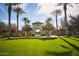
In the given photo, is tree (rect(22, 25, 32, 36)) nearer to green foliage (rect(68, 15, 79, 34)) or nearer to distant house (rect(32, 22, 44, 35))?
distant house (rect(32, 22, 44, 35))

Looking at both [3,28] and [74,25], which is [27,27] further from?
[74,25]

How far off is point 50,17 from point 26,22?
0.48ft

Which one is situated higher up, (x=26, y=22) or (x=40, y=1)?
(x=40, y=1)

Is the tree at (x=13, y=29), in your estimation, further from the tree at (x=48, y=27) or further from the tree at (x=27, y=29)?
the tree at (x=48, y=27)

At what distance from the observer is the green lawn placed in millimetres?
1185

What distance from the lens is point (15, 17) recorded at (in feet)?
4.02

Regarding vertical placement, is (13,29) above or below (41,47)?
above

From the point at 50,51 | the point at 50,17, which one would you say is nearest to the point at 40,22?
the point at 50,17

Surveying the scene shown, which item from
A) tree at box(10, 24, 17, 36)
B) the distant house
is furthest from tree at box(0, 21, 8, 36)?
the distant house

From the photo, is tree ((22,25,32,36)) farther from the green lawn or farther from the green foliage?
the green foliage

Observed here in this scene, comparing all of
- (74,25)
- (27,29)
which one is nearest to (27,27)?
(27,29)

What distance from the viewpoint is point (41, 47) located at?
1.20 metres

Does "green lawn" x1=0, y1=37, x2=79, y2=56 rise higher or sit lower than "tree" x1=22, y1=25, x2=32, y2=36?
lower

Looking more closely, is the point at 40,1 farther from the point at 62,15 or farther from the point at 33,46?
the point at 33,46
